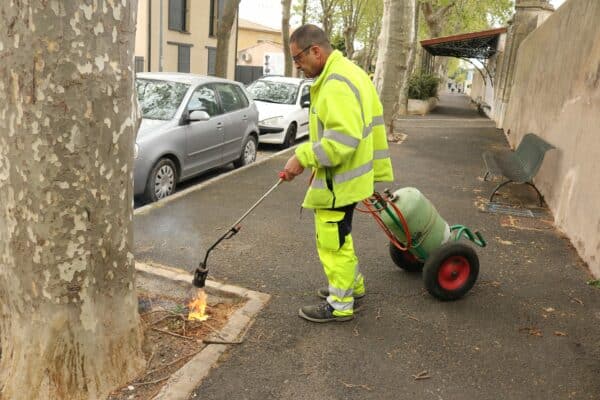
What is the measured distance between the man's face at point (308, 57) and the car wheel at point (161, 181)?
3.88 metres

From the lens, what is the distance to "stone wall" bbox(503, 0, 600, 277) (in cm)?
539

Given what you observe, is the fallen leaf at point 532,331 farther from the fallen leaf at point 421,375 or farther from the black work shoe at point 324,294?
the black work shoe at point 324,294

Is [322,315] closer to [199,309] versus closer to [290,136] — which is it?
[199,309]

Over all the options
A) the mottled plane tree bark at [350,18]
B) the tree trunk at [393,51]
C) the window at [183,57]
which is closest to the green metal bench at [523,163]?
the tree trunk at [393,51]

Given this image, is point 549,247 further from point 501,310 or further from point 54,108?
point 54,108

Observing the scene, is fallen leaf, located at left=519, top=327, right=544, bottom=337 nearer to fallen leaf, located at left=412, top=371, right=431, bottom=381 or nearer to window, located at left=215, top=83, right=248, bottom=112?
fallen leaf, located at left=412, top=371, right=431, bottom=381

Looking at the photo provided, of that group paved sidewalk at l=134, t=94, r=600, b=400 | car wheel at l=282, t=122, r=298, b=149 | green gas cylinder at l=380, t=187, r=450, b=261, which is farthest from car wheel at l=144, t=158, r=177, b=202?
car wheel at l=282, t=122, r=298, b=149

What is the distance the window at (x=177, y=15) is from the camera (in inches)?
1037

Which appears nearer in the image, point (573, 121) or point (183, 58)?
point (573, 121)

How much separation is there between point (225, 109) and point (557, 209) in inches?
200

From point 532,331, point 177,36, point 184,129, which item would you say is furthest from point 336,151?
point 177,36

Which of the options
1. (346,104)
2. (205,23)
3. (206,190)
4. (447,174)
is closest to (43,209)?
(346,104)

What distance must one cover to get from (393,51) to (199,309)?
415 inches

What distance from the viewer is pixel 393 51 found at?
1302 cm
